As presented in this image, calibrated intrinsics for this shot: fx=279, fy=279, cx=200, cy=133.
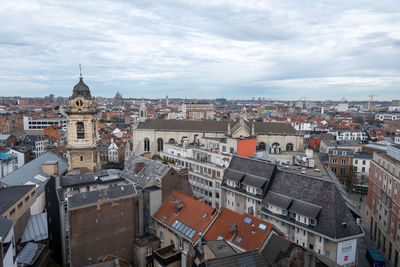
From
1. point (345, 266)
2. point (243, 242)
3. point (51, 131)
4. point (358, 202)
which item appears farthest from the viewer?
point (51, 131)

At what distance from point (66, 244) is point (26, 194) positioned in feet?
39.0

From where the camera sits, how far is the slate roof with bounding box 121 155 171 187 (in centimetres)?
3800

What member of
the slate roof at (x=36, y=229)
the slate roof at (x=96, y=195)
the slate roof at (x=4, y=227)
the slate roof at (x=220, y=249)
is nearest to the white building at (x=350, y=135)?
the slate roof at (x=96, y=195)

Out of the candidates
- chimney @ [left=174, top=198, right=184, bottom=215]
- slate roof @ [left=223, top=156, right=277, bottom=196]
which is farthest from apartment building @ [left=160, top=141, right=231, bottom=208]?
chimney @ [left=174, top=198, right=184, bottom=215]

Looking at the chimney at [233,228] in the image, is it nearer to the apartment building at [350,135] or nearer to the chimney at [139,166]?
the chimney at [139,166]

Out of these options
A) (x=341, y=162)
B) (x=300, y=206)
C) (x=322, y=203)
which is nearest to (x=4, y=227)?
(x=300, y=206)

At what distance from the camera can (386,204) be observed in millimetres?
40625

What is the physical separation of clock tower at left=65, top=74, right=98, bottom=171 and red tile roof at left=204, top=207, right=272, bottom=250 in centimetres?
2301

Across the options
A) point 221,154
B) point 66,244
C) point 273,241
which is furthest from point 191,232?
point 221,154

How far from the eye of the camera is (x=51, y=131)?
112875 mm

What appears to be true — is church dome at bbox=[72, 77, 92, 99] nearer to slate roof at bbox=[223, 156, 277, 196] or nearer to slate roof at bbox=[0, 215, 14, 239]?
slate roof at bbox=[0, 215, 14, 239]

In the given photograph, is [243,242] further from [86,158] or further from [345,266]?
[86,158]

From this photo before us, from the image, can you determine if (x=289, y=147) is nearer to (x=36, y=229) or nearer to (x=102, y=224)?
(x=102, y=224)

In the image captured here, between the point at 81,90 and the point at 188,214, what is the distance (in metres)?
24.0
